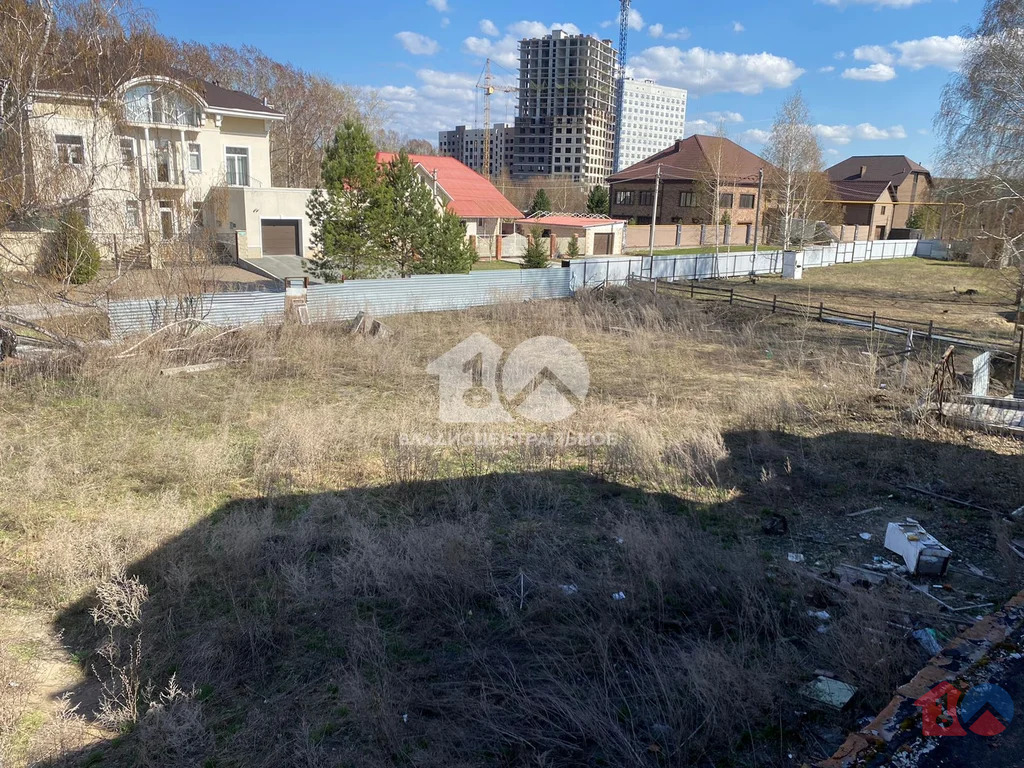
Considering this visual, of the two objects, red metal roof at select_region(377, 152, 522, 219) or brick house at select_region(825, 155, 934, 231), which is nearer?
red metal roof at select_region(377, 152, 522, 219)

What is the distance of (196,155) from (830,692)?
1237 inches

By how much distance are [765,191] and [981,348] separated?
34.2 metres

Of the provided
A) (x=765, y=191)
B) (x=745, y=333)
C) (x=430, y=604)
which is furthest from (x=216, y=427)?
(x=765, y=191)

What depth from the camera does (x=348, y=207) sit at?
1842 cm

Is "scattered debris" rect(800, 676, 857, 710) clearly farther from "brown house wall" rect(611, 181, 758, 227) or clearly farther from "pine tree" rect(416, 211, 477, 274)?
"brown house wall" rect(611, 181, 758, 227)

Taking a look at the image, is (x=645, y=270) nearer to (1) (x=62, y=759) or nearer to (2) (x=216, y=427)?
(2) (x=216, y=427)

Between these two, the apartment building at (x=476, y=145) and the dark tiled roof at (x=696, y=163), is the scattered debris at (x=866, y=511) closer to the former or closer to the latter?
the dark tiled roof at (x=696, y=163)

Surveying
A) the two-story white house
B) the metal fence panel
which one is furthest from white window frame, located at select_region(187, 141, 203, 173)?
the metal fence panel

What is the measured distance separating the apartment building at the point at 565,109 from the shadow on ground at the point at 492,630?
11287 cm

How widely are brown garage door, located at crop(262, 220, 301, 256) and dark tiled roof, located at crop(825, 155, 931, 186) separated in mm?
46229

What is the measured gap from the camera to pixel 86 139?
15445mm

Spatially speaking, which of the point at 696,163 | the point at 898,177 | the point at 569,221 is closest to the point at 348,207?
the point at 569,221

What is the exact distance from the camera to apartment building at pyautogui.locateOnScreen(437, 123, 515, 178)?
412 feet

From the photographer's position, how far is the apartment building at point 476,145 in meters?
126
